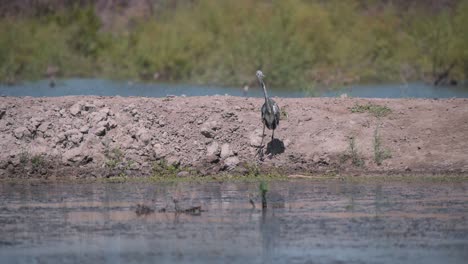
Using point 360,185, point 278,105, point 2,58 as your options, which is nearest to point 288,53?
point 2,58

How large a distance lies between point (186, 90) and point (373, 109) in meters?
16.0

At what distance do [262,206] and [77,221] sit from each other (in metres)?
2.89

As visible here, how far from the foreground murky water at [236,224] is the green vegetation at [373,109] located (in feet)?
9.60

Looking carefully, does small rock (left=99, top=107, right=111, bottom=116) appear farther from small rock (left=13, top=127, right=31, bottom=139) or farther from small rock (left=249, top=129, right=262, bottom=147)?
small rock (left=249, top=129, right=262, bottom=147)

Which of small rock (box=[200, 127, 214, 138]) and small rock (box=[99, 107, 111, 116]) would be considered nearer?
small rock (box=[200, 127, 214, 138])

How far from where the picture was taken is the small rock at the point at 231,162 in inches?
754

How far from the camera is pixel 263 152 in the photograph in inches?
765

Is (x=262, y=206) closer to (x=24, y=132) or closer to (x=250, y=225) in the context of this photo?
(x=250, y=225)

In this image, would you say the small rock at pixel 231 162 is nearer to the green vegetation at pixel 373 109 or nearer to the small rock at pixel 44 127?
the green vegetation at pixel 373 109

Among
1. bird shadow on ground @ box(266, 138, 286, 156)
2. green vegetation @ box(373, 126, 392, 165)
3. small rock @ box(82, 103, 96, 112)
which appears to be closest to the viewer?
green vegetation @ box(373, 126, 392, 165)

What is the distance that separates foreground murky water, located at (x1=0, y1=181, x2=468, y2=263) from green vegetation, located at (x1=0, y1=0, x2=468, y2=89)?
2059 cm

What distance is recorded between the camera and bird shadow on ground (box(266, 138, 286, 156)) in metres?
19.4

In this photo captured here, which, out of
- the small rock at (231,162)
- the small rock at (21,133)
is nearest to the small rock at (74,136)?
the small rock at (21,133)

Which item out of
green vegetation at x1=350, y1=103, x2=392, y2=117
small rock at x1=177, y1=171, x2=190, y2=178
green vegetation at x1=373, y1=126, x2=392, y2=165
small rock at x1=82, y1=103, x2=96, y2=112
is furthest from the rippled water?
small rock at x1=177, y1=171, x2=190, y2=178
